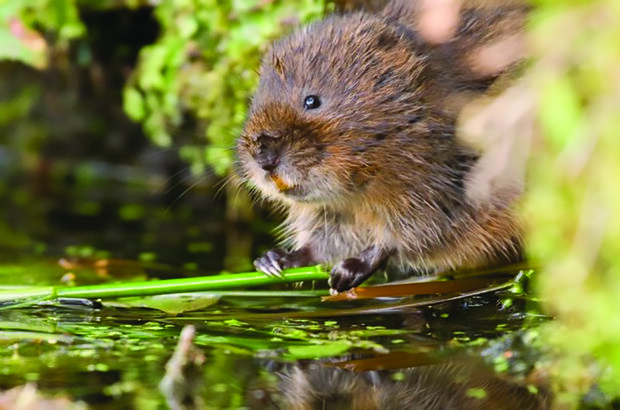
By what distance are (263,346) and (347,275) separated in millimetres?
521

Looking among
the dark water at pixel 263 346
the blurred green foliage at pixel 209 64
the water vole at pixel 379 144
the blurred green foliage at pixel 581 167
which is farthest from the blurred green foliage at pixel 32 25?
the blurred green foliage at pixel 581 167

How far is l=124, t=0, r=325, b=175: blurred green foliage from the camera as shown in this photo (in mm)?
3820

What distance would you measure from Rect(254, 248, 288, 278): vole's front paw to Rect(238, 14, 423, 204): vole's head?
192 mm

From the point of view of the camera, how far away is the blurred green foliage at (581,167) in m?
1.97

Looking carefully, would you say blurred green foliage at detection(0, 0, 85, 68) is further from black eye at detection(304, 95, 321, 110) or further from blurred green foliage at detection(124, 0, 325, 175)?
black eye at detection(304, 95, 321, 110)

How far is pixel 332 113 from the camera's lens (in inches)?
116

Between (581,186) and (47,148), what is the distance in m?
4.17

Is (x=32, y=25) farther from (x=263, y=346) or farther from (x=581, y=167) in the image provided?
(x=581, y=167)

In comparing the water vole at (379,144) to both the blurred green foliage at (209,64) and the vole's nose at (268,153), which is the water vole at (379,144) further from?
the blurred green foliage at (209,64)

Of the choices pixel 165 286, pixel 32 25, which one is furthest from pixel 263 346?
pixel 32 25

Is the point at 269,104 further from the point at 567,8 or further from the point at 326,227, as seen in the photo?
the point at 567,8

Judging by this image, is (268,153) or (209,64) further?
(209,64)

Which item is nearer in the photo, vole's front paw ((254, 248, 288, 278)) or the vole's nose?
the vole's nose

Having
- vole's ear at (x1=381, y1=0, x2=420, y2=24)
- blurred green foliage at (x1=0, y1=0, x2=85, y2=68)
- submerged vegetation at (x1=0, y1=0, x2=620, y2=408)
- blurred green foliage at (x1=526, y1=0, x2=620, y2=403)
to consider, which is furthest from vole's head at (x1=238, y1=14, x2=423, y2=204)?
blurred green foliage at (x1=0, y1=0, x2=85, y2=68)
